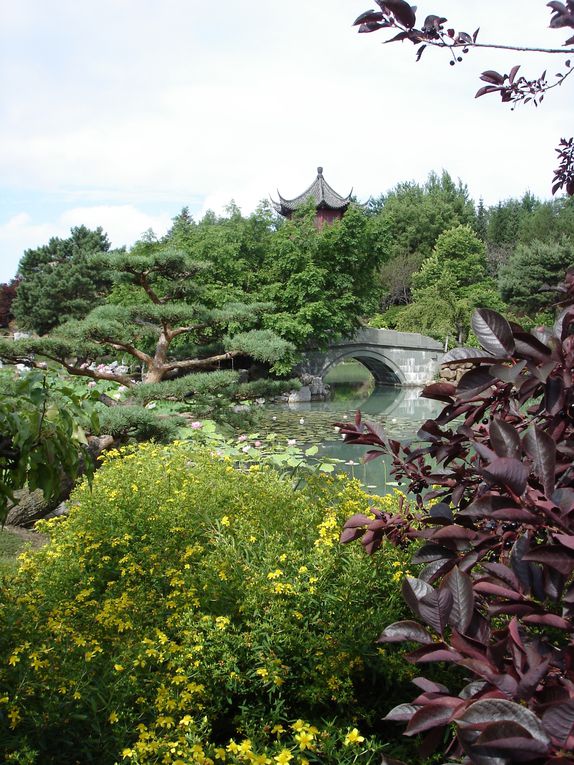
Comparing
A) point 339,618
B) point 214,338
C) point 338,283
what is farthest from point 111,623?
point 338,283

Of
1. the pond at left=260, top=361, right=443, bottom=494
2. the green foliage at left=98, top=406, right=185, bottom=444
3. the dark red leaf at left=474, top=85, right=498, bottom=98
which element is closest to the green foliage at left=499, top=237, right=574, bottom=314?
the pond at left=260, top=361, right=443, bottom=494

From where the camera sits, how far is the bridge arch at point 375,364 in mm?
17625

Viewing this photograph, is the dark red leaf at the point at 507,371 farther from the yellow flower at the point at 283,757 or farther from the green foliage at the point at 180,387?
the green foliage at the point at 180,387

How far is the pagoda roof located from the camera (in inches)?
884

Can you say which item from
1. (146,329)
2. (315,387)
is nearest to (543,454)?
(146,329)

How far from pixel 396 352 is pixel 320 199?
21.9 feet

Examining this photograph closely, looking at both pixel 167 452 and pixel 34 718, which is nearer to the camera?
pixel 34 718

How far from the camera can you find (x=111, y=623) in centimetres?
222

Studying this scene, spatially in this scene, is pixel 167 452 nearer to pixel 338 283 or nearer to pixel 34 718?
pixel 34 718

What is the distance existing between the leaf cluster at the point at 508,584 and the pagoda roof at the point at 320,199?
71.5 feet

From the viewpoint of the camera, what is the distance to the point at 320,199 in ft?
74.3

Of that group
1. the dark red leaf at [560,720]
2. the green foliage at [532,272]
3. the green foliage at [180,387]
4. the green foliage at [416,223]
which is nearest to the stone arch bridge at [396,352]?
the green foliage at [532,272]

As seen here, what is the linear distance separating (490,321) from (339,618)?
52.1 inches

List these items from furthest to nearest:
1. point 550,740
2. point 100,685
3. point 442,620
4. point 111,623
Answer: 1. point 111,623
2. point 100,685
3. point 442,620
4. point 550,740
